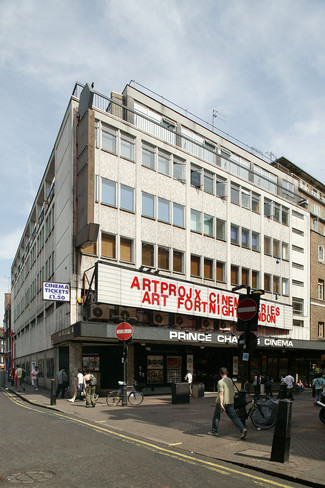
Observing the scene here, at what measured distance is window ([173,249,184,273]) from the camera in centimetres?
2943

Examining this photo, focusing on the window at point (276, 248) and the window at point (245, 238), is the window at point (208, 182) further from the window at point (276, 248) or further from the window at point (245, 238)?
the window at point (276, 248)

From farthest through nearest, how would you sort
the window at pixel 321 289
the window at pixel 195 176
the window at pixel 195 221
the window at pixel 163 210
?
1. the window at pixel 321 289
2. the window at pixel 195 176
3. the window at pixel 195 221
4. the window at pixel 163 210

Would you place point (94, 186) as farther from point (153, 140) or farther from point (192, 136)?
point (192, 136)

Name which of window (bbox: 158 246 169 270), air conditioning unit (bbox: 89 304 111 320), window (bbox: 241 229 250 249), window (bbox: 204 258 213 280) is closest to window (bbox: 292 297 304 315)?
window (bbox: 241 229 250 249)

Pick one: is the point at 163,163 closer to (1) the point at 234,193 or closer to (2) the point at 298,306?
(1) the point at 234,193

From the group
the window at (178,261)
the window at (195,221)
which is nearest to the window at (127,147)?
the window at (195,221)

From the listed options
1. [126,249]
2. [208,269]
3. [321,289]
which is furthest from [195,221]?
[321,289]

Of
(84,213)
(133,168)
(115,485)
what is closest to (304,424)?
(115,485)

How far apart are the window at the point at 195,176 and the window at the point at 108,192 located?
6.98 metres

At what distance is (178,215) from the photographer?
30.1m

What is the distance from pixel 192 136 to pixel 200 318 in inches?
538

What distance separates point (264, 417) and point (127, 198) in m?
17.3

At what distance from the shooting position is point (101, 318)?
24469mm

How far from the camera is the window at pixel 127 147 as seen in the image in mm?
27562
